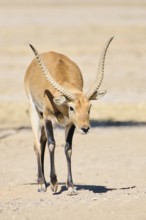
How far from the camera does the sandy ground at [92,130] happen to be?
11.1 meters

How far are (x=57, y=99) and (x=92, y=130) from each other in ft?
24.9

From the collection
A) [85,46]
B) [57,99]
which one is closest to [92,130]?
[57,99]

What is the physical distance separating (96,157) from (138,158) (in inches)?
30.9

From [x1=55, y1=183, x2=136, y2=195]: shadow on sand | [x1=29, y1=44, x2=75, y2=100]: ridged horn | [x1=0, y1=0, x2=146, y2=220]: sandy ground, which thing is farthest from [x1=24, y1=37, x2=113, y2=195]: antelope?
[x1=0, y1=0, x2=146, y2=220]: sandy ground

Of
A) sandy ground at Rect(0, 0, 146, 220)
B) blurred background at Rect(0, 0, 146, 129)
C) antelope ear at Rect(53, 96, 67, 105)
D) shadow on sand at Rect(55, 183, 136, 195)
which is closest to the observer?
sandy ground at Rect(0, 0, 146, 220)

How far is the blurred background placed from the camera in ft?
A: 76.5

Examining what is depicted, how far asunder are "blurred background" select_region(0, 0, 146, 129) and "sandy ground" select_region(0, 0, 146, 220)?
0.09 feet

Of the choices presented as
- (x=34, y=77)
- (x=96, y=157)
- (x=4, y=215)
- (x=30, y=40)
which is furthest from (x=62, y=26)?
(x=4, y=215)

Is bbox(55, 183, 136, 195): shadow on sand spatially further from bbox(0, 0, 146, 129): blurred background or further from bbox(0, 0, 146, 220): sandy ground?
bbox(0, 0, 146, 129): blurred background

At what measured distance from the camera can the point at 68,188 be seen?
13.2 m

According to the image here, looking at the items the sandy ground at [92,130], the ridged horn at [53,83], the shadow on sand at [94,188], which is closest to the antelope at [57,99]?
the ridged horn at [53,83]

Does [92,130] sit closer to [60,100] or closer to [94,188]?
[94,188]

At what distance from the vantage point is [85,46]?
37.4 metres

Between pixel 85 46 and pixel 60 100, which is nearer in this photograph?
pixel 60 100
